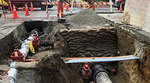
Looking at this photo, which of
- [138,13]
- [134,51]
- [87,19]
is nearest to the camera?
[134,51]

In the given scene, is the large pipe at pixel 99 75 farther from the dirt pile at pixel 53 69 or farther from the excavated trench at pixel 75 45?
the dirt pile at pixel 53 69

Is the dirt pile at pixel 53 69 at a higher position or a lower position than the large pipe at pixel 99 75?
higher

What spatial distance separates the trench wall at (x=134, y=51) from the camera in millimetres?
2771

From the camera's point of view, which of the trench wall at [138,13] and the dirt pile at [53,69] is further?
the trench wall at [138,13]

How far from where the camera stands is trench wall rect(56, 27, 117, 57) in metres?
3.94

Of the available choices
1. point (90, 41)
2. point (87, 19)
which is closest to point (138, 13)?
point (90, 41)

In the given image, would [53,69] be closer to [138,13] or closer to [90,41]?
[90,41]

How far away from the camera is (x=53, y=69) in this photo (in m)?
2.53

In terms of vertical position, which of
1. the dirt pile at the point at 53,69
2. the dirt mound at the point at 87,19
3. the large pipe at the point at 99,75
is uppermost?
the dirt mound at the point at 87,19

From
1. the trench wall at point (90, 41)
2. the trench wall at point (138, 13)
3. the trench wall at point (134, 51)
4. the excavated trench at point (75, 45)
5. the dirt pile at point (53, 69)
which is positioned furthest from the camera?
the trench wall at point (90, 41)

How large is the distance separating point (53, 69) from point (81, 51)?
1862 millimetres

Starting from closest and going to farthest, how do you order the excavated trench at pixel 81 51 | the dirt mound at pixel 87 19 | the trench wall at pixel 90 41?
the excavated trench at pixel 81 51 < the trench wall at pixel 90 41 < the dirt mound at pixel 87 19

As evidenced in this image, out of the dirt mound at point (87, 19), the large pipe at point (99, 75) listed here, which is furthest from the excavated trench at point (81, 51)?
the dirt mound at point (87, 19)

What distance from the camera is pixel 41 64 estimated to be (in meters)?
2.43
